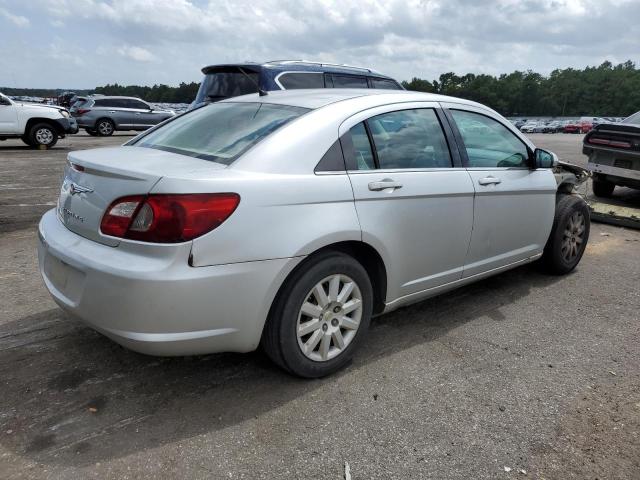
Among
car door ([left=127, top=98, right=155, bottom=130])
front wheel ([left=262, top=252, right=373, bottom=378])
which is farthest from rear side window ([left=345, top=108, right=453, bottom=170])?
car door ([left=127, top=98, right=155, bottom=130])

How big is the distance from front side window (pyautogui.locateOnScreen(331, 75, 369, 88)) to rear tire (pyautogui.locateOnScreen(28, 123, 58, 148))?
34.8 ft

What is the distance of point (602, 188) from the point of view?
8.89 meters

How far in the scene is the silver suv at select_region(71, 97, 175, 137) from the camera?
67.0 feet

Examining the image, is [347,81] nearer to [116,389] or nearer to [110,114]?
[116,389]

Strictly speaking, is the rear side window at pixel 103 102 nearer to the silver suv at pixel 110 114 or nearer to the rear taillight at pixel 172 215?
the silver suv at pixel 110 114

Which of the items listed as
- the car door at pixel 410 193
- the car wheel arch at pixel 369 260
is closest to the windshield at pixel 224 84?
the car door at pixel 410 193

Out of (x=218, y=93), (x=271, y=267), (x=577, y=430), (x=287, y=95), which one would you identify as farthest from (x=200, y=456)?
(x=218, y=93)

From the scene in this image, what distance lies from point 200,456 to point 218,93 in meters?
6.24

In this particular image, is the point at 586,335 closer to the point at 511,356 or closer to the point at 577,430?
the point at 511,356

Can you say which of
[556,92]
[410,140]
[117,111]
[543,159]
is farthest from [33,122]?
[556,92]

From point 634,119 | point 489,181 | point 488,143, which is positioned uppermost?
point 634,119

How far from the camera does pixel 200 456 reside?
2281 mm

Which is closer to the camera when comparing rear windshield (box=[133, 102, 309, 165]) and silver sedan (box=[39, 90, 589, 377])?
silver sedan (box=[39, 90, 589, 377])

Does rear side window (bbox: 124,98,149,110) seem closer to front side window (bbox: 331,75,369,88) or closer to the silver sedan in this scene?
front side window (bbox: 331,75,369,88)
